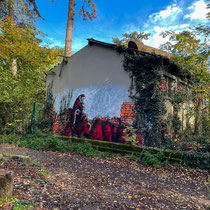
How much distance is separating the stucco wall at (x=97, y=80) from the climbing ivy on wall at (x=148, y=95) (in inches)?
19.7

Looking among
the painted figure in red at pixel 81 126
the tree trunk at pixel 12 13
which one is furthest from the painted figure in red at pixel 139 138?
the tree trunk at pixel 12 13

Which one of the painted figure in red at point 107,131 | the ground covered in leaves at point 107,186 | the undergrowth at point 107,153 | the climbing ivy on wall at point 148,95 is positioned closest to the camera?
the ground covered in leaves at point 107,186

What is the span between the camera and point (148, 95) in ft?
24.6

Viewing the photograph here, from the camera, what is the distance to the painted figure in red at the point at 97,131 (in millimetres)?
8641

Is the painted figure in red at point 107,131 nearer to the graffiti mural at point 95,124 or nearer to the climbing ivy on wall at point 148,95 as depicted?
the graffiti mural at point 95,124

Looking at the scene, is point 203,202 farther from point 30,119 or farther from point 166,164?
point 30,119

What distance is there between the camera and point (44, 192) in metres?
3.29

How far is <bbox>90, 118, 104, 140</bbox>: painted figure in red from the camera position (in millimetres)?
8641

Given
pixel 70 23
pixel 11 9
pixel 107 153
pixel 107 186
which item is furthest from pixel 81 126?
pixel 11 9

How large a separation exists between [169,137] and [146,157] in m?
1.51

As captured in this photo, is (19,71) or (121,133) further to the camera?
(19,71)

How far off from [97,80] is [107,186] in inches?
238

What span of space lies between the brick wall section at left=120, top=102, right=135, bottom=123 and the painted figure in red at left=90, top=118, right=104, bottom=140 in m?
1.33

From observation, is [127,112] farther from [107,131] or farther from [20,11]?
[20,11]
